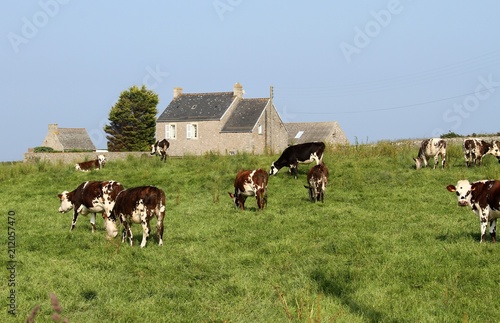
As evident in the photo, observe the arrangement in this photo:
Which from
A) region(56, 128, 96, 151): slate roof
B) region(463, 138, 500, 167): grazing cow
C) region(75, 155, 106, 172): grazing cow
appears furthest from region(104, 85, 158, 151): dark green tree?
region(463, 138, 500, 167): grazing cow

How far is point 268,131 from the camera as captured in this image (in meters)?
59.4

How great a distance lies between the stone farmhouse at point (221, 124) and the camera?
57875 mm

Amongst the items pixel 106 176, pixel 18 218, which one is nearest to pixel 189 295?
pixel 18 218

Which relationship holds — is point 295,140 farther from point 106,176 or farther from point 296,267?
point 296,267

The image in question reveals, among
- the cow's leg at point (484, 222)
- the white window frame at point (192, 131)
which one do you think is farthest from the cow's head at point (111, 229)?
the white window frame at point (192, 131)

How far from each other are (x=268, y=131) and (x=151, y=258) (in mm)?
48856

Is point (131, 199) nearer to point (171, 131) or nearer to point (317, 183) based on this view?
point (317, 183)

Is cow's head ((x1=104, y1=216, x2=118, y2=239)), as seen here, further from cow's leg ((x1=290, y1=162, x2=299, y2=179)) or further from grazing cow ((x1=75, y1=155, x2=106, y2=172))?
grazing cow ((x1=75, y1=155, x2=106, y2=172))

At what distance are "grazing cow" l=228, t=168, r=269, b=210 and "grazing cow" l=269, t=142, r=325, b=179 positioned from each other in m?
7.86

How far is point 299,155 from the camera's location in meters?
26.4

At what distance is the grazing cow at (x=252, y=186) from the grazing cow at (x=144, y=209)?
5589mm

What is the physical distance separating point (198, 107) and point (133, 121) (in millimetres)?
12588

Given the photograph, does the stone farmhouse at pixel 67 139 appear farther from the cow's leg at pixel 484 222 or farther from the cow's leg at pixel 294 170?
the cow's leg at pixel 484 222

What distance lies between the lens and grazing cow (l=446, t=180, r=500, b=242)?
1103cm
